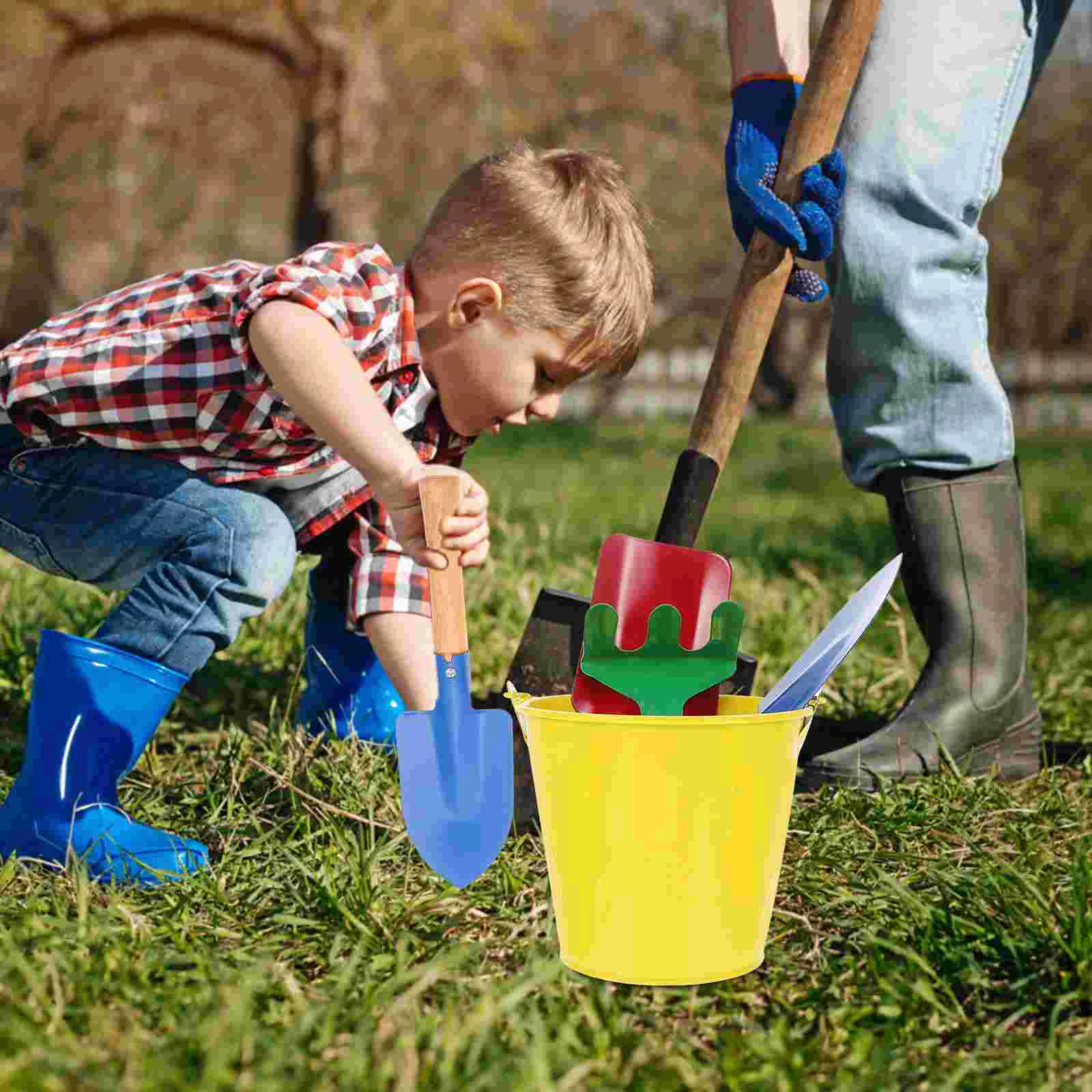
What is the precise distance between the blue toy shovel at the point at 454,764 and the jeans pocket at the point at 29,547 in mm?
764

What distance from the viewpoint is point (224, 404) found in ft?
6.45

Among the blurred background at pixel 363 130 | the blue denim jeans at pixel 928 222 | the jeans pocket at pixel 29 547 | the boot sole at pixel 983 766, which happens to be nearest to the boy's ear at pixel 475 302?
the blue denim jeans at pixel 928 222

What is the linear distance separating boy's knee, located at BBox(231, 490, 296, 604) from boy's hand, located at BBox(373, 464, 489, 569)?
1.09 feet

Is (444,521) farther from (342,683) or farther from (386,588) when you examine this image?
(342,683)

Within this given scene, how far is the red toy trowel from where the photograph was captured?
174 centimetres

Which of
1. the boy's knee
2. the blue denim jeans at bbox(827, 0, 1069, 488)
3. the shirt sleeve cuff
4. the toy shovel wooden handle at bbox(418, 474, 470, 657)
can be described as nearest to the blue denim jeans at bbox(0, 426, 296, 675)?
the boy's knee

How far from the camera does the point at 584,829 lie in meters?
1.46

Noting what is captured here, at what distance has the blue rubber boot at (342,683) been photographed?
2.32 meters

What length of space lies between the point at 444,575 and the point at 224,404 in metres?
0.56

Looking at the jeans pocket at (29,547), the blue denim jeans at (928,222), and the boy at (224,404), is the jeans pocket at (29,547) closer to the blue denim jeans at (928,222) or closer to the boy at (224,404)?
the boy at (224,404)

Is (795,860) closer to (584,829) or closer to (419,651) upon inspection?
(584,829)

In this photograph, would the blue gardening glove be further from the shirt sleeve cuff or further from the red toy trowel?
the shirt sleeve cuff

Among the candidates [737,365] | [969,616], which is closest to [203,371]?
[737,365]

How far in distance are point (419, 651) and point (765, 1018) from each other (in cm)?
99
